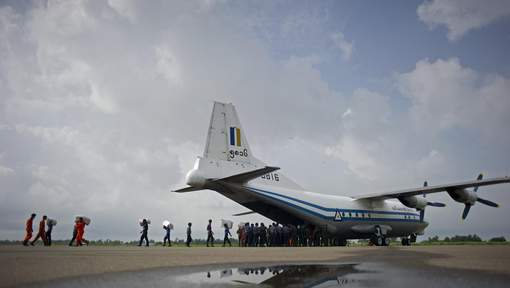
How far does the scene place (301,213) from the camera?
72.8 feet

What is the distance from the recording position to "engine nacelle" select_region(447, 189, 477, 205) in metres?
23.5

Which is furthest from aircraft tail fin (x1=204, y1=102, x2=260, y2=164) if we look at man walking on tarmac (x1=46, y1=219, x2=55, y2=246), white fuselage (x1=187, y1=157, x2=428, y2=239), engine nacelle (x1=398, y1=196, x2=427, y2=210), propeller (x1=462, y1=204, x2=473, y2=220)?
propeller (x1=462, y1=204, x2=473, y2=220)

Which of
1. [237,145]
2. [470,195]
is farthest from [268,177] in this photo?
[470,195]

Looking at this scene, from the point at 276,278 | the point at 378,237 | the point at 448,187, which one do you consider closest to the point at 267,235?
the point at 378,237

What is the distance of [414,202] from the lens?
25.8 metres

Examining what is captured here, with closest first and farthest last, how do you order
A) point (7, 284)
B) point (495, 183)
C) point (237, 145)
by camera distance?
point (7, 284) < point (237, 145) < point (495, 183)

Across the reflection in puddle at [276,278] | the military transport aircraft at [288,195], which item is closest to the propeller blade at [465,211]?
the military transport aircraft at [288,195]

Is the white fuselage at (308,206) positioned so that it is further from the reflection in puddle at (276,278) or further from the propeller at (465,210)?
the reflection in puddle at (276,278)

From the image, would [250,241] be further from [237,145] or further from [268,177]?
[237,145]

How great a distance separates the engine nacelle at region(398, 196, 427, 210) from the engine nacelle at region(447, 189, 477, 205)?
7.89 feet

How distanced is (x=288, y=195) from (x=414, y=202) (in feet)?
31.1

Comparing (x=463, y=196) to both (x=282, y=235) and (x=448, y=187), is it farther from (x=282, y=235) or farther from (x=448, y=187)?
(x=282, y=235)

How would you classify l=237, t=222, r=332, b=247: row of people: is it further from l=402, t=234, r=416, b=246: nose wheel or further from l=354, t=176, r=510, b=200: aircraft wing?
l=402, t=234, r=416, b=246: nose wheel

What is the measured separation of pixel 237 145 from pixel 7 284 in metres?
15.8
